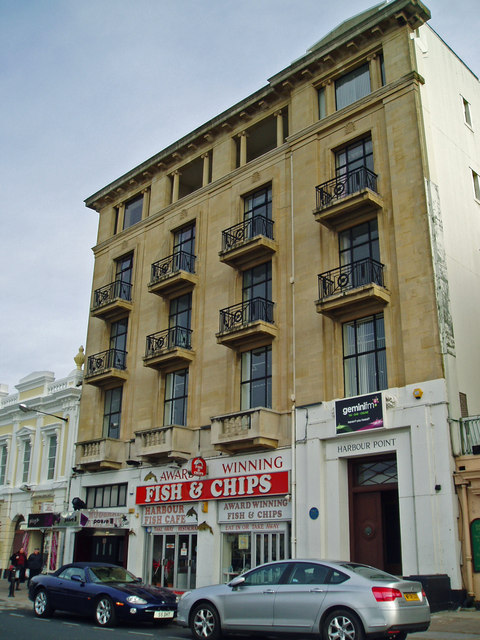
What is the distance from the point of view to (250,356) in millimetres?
24734

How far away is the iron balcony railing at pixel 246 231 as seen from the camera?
2542 cm

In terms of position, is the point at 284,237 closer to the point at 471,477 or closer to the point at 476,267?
the point at 476,267

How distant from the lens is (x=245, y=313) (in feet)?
81.8

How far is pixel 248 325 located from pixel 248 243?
3.37m

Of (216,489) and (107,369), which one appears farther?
(107,369)

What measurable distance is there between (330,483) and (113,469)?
11.6 metres

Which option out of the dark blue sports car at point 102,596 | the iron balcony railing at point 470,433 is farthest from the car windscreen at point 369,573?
the iron balcony railing at point 470,433

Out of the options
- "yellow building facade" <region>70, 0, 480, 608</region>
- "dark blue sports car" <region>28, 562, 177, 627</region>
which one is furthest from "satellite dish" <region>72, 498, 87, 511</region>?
"dark blue sports car" <region>28, 562, 177, 627</region>

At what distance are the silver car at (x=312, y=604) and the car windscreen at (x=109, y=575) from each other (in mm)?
3940

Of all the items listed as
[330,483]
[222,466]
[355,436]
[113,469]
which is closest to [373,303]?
[355,436]

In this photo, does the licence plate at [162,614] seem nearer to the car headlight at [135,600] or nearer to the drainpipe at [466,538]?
the car headlight at [135,600]

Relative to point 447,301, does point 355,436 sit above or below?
below

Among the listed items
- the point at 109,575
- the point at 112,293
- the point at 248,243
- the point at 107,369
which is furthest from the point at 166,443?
the point at 112,293

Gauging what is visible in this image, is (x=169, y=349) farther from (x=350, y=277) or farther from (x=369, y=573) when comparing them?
(x=369, y=573)
